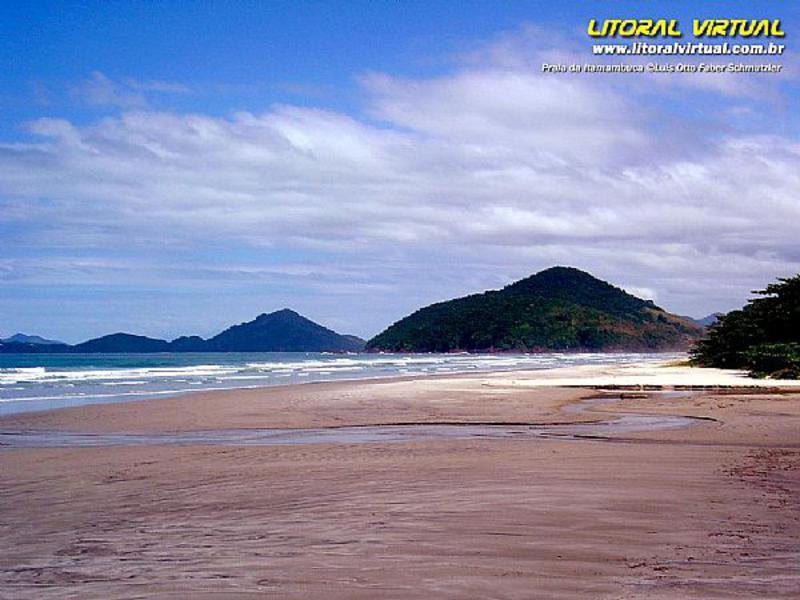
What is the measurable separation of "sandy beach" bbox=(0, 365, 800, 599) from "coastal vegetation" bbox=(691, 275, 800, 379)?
2121 centimetres

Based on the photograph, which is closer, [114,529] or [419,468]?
[114,529]

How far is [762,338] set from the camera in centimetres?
4419

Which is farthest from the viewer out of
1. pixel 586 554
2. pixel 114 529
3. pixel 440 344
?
pixel 440 344

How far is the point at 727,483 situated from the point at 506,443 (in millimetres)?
5513

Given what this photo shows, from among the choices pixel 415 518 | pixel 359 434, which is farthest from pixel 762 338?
pixel 415 518

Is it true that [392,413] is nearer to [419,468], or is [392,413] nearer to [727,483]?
[419,468]

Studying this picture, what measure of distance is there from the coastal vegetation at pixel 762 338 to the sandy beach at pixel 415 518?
21212mm

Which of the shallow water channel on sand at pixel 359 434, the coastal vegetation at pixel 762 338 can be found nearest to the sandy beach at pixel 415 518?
the shallow water channel on sand at pixel 359 434

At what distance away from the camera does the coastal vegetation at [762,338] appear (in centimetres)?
3628

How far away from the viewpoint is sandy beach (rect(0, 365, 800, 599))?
235 inches

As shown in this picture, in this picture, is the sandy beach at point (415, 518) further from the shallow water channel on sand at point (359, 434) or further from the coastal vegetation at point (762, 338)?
the coastal vegetation at point (762, 338)

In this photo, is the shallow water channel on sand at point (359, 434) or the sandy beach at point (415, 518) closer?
the sandy beach at point (415, 518)

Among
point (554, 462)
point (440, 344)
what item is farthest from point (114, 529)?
point (440, 344)

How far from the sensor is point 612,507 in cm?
839
